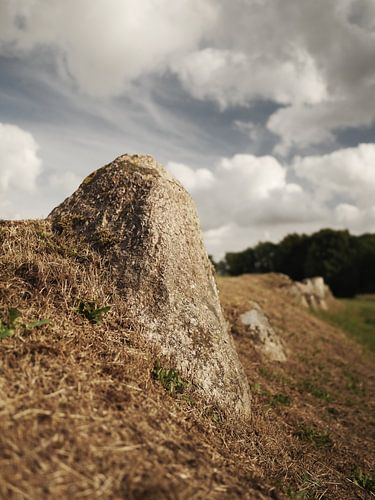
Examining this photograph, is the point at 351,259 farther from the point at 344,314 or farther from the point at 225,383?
the point at 225,383

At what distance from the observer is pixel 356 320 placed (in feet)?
97.8

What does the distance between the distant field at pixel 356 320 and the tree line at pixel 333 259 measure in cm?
2747

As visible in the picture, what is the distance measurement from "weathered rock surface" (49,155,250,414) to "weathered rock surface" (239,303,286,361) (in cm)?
554

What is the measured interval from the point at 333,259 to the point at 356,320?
44.3 metres

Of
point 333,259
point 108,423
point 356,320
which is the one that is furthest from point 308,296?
point 333,259

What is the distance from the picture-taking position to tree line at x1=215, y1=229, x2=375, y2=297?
229 ft

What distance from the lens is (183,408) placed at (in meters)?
4.77

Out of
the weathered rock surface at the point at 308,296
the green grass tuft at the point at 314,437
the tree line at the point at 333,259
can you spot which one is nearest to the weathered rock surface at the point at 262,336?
the green grass tuft at the point at 314,437

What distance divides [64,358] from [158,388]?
1343 millimetres

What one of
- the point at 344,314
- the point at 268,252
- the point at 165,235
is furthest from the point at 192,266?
the point at 268,252

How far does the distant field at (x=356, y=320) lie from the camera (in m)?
23.7

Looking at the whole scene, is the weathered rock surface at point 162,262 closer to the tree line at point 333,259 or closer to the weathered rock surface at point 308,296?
the weathered rock surface at point 308,296

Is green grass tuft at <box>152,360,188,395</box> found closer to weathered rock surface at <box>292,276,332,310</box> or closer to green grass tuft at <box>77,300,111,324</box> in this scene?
green grass tuft at <box>77,300,111,324</box>

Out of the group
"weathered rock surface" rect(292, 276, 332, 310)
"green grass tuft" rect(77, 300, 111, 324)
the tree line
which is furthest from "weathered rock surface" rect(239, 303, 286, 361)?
the tree line
